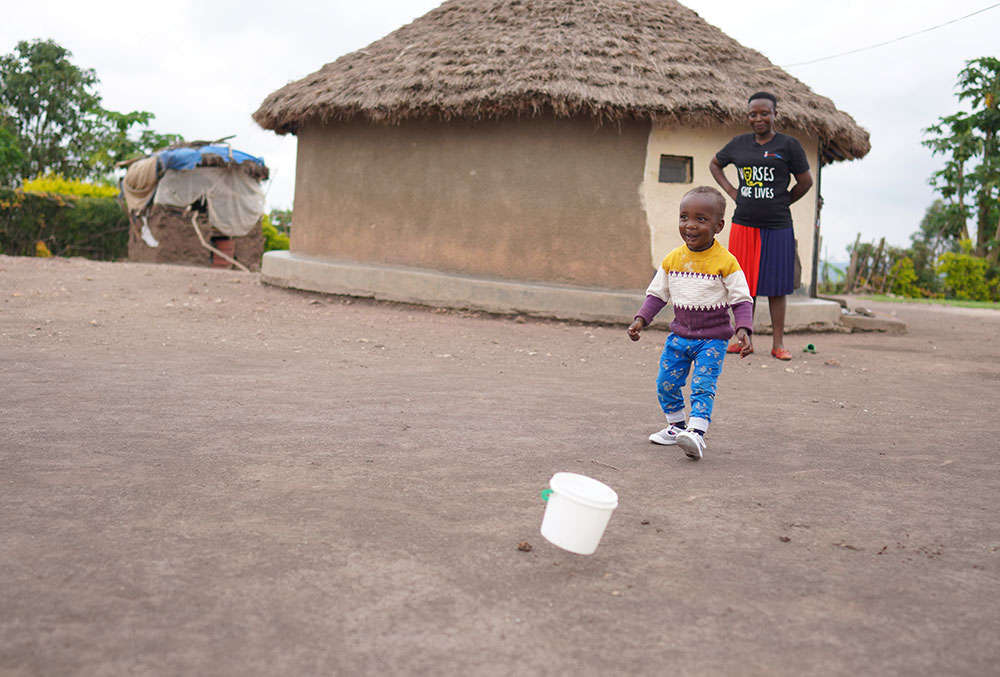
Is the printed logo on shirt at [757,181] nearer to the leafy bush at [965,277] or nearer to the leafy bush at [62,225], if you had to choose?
the leafy bush at [62,225]

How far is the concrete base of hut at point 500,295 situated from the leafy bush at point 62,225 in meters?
10.7

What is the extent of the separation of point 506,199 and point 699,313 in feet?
18.0

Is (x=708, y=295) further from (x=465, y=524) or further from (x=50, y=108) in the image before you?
(x=50, y=108)

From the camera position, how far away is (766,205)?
6.36 meters

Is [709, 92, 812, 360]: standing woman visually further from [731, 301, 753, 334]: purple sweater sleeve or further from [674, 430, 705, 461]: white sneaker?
[674, 430, 705, 461]: white sneaker

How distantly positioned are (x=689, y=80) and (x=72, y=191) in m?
16.1

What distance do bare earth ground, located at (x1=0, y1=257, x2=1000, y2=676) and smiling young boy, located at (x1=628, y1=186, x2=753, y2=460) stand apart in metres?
0.23

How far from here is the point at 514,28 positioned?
30.9ft

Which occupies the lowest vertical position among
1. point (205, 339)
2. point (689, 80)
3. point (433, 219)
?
point (205, 339)

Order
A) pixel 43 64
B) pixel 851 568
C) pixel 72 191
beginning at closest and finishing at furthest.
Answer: pixel 851 568 → pixel 72 191 → pixel 43 64

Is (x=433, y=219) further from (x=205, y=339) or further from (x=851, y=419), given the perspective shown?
(x=851, y=419)

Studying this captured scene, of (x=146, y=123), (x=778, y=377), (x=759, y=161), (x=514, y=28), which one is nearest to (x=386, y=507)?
(x=778, y=377)

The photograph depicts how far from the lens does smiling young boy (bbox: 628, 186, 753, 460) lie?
344 centimetres

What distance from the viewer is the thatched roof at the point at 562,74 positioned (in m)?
8.34
